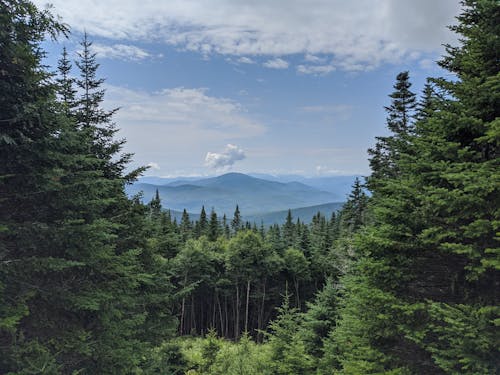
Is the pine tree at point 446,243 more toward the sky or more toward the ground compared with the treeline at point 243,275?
more toward the sky

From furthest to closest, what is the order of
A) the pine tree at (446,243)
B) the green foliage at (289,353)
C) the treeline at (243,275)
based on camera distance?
the treeline at (243,275) < the green foliage at (289,353) < the pine tree at (446,243)

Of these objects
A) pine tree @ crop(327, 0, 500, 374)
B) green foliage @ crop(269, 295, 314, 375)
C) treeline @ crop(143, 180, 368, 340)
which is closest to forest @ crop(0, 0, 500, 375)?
pine tree @ crop(327, 0, 500, 374)

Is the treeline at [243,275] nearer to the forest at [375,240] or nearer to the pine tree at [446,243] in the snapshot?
the forest at [375,240]

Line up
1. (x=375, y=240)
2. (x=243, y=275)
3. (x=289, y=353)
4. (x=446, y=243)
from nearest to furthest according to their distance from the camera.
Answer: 1. (x=446, y=243)
2. (x=375, y=240)
3. (x=289, y=353)
4. (x=243, y=275)

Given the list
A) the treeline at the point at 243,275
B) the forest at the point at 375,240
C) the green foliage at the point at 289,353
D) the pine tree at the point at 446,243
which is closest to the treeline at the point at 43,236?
the forest at the point at 375,240

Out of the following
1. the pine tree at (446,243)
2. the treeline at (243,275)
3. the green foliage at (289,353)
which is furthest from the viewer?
the treeline at (243,275)

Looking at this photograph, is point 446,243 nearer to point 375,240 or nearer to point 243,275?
point 375,240

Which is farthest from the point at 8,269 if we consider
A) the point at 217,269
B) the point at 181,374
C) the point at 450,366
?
the point at 217,269

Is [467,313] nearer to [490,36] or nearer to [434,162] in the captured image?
[434,162]

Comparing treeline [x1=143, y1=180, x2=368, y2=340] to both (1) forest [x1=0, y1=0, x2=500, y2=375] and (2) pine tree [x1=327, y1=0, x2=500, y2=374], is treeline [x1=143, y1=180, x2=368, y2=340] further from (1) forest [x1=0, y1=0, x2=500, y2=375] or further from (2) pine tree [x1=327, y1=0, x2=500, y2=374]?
(2) pine tree [x1=327, y1=0, x2=500, y2=374]

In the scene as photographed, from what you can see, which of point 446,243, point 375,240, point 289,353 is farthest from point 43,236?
point 289,353

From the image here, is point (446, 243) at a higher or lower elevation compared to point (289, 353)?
higher

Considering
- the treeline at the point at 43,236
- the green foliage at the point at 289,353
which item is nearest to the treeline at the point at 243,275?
the green foliage at the point at 289,353

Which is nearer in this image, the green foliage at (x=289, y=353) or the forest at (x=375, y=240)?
the forest at (x=375, y=240)
